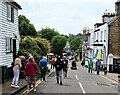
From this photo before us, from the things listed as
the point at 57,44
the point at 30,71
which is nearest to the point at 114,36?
the point at 30,71

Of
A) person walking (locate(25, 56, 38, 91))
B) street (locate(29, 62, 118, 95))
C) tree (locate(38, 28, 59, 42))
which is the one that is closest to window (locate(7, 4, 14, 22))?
street (locate(29, 62, 118, 95))

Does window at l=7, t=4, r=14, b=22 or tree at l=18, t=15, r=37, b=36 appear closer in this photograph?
window at l=7, t=4, r=14, b=22

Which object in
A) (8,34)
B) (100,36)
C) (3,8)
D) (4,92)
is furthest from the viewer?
(100,36)

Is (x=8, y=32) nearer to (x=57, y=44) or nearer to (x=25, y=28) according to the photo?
(x=25, y=28)

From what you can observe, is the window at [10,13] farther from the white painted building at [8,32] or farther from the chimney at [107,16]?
the chimney at [107,16]

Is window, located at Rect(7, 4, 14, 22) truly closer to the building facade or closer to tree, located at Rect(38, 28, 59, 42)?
the building facade

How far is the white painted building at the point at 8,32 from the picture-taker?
2134cm

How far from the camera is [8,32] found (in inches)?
923

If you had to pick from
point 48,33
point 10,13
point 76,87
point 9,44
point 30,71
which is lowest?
point 76,87

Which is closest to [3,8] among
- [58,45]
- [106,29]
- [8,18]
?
[8,18]

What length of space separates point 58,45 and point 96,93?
80102 millimetres

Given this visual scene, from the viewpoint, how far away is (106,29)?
156ft

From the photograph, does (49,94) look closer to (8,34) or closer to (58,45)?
(8,34)

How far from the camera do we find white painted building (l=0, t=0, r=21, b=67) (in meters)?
21.3
